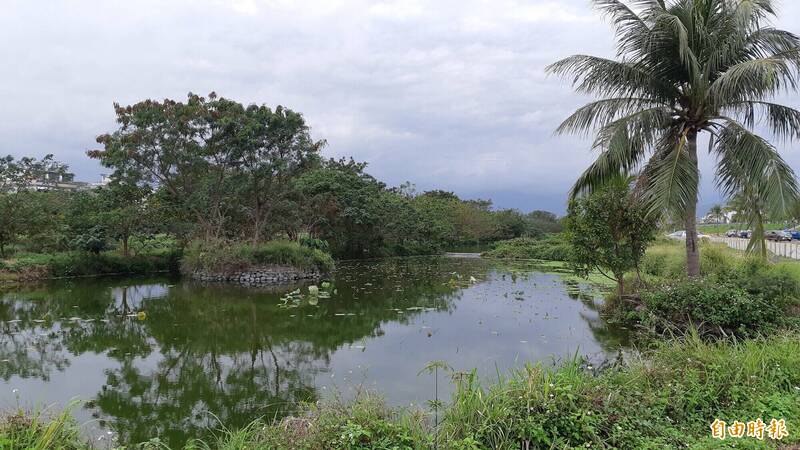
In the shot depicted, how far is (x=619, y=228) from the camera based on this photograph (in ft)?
35.7

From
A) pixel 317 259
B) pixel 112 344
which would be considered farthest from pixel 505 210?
pixel 112 344

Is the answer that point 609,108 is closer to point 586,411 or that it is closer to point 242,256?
point 586,411

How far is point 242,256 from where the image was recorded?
20.7 meters

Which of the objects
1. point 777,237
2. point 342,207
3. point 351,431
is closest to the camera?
point 351,431

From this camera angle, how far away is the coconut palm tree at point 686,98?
840 cm

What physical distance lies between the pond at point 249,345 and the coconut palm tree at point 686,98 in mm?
3335

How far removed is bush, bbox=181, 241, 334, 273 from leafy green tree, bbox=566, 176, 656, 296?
1331 centimetres

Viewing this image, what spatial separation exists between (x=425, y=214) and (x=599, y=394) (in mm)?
35692

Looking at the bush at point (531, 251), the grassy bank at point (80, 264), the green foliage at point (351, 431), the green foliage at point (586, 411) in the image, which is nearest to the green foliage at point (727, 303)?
the green foliage at point (586, 411)

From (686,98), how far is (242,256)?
17032 millimetres

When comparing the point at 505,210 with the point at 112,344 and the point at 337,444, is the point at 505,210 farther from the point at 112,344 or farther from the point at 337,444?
the point at 337,444

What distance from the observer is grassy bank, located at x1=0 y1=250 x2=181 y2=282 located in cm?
1953

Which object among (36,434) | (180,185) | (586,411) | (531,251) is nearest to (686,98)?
(586,411)

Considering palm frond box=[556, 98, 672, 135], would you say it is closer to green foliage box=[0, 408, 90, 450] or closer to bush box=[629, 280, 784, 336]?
bush box=[629, 280, 784, 336]
